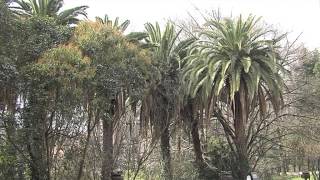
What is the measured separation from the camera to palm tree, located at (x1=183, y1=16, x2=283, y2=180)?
20.1 m

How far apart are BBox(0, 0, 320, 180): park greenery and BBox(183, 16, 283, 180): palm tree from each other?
51 millimetres

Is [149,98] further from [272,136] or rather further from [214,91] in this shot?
[272,136]

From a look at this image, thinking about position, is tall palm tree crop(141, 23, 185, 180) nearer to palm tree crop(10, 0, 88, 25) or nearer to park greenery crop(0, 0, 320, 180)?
park greenery crop(0, 0, 320, 180)

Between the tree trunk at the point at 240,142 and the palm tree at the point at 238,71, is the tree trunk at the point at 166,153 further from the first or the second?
the tree trunk at the point at 240,142

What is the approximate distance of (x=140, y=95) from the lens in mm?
17594

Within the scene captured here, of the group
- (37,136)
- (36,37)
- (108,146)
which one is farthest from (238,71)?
(37,136)

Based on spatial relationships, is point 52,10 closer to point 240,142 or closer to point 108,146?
point 108,146

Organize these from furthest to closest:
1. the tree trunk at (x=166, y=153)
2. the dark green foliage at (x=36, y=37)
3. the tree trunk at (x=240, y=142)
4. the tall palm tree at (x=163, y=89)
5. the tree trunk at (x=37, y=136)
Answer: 1. the tree trunk at (x=166, y=153)
2. the tree trunk at (x=240, y=142)
3. the tall palm tree at (x=163, y=89)
4. the dark green foliage at (x=36, y=37)
5. the tree trunk at (x=37, y=136)

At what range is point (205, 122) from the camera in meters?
22.0

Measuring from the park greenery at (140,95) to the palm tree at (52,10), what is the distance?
44 millimetres

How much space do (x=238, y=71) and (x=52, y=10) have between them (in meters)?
7.90

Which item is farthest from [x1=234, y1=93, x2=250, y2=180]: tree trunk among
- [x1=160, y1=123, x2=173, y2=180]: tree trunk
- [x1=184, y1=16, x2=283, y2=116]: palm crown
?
[x1=160, y1=123, x2=173, y2=180]: tree trunk

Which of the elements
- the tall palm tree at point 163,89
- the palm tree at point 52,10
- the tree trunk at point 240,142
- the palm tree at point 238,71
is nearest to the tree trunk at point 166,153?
the tall palm tree at point 163,89

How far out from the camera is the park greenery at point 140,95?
Result: 48.0 ft
